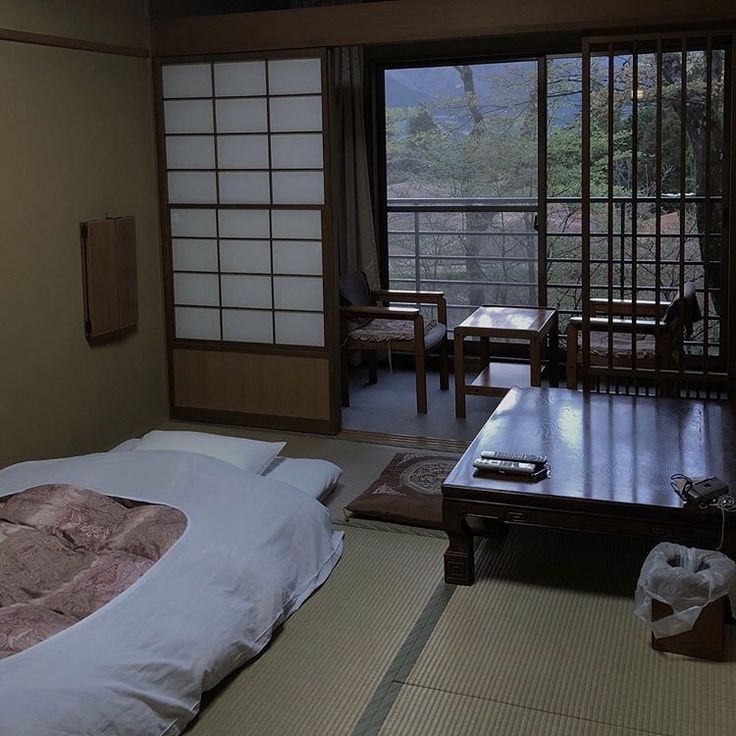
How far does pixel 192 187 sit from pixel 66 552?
282 centimetres

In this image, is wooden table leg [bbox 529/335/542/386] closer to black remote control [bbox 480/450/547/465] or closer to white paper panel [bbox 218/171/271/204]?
white paper panel [bbox 218/171/271/204]

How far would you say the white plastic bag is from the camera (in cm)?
294

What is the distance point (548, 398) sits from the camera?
4.38 metres

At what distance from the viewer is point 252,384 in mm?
5539

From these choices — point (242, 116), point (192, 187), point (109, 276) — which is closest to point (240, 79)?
point (242, 116)

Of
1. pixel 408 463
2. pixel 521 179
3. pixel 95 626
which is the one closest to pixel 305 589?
pixel 95 626

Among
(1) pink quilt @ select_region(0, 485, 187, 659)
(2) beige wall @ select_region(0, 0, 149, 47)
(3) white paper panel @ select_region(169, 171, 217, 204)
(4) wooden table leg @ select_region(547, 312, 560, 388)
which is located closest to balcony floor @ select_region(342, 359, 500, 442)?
(4) wooden table leg @ select_region(547, 312, 560, 388)

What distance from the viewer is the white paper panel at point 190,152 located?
544cm

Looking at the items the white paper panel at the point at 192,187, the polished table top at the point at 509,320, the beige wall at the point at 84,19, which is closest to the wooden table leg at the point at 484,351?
the polished table top at the point at 509,320

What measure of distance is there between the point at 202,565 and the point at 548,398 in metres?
1.90

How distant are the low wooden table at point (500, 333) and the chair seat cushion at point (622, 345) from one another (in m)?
0.29

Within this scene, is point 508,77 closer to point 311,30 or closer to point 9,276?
point 311,30

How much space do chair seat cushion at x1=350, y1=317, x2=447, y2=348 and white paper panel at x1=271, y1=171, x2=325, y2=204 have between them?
97cm

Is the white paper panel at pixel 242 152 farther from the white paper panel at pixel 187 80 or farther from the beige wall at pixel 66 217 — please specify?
the beige wall at pixel 66 217
